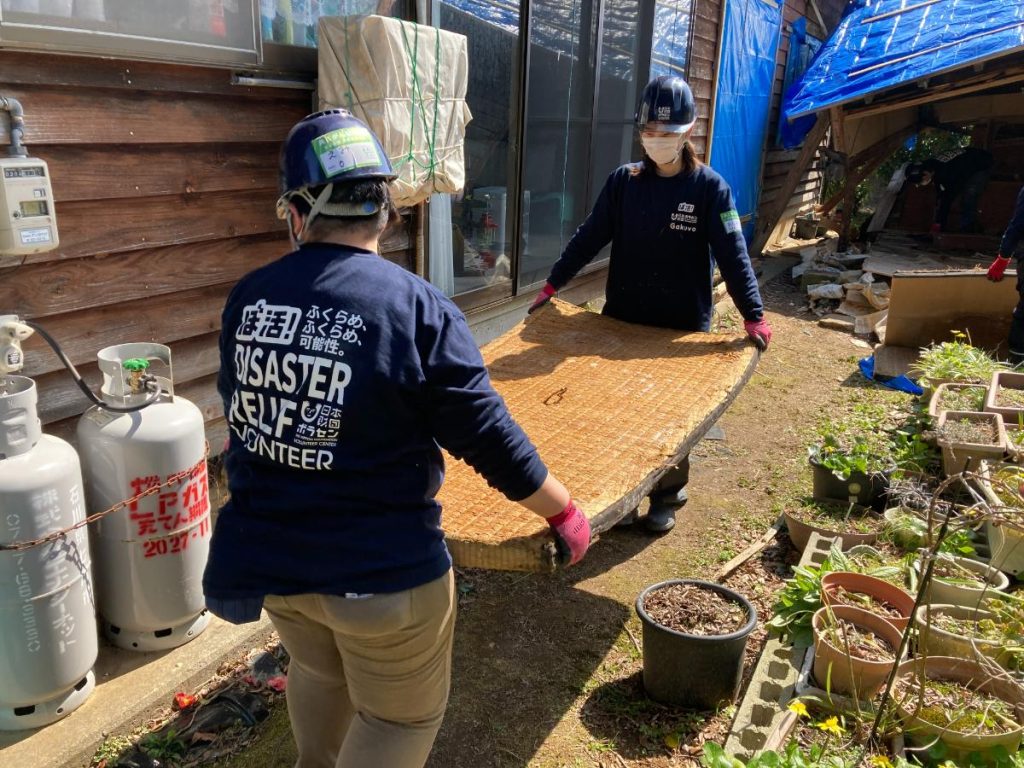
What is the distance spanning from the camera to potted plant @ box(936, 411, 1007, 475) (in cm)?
422

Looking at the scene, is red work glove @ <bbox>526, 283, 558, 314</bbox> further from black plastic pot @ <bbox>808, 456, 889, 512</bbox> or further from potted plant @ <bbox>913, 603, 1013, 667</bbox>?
potted plant @ <bbox>913, 603, 1013, 667</bbox>

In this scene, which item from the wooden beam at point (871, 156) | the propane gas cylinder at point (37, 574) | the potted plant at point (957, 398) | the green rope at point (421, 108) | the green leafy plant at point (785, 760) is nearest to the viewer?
the green leafy plant at point (785, 760)

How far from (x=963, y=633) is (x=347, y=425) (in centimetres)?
239

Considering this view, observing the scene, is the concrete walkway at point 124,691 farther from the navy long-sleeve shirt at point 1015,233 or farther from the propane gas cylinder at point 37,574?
the navy long-sleeve shirt at point 1015,233

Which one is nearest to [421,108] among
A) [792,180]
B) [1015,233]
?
[1015,233]

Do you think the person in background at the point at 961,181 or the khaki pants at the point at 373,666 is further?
the person in background at the point at 961,181

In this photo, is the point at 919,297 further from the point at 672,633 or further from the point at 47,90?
the point at 47,90

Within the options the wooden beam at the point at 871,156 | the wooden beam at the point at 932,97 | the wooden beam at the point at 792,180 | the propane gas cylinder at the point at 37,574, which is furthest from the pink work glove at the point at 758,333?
the wooden beam at the point at 871,156

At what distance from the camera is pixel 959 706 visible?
249 cm

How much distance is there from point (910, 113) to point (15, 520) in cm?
1278

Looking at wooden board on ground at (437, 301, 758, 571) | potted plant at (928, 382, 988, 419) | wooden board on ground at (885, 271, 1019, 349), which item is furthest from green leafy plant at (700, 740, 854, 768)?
wooden board on ground at (885, 271, 1019, 349)

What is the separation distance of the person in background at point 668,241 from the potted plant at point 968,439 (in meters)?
1.26

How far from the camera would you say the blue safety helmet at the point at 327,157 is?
1776mm

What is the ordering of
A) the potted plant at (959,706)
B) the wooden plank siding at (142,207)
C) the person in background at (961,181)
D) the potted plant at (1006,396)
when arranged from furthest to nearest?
→ the person in background at (961,181) < the potted plant at (1006,396) < the wooden plank siding at (142,207) < the potted plant at (959,706)
